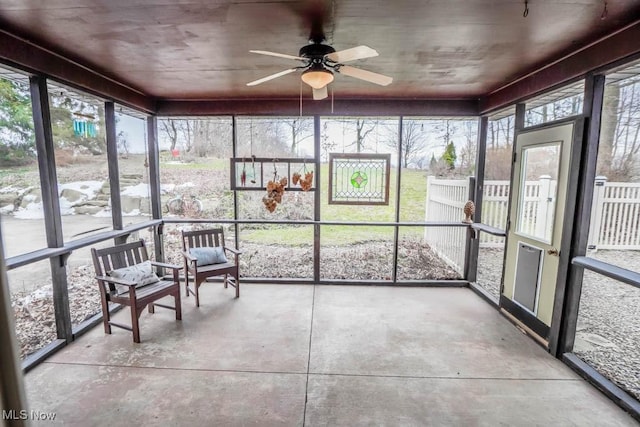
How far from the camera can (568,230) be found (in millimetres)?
2680

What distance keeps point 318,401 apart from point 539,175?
9.71 feet

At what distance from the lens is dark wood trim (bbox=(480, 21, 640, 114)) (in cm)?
218

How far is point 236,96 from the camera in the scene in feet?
13.4

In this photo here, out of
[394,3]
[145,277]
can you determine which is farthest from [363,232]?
[394,3]

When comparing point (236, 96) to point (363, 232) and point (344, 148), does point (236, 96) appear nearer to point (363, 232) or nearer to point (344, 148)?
point (344, 148)

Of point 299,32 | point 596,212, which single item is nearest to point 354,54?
point 299,32

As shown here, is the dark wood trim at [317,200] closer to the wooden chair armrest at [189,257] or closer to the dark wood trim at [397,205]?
the dark wood trim at [397,205]

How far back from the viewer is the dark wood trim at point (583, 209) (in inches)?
97.8

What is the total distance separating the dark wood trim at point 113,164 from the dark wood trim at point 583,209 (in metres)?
4.68

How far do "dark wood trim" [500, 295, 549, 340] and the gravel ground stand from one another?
0.84 feet

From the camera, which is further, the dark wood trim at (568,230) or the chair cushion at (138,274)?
the chair cushion at (138,274)

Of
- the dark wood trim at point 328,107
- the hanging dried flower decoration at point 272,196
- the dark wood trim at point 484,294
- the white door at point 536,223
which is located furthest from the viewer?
the dark wood trim at point 328,107

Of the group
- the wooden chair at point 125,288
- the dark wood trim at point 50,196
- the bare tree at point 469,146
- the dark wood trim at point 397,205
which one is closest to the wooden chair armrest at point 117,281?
the wooden chair at point 125,288

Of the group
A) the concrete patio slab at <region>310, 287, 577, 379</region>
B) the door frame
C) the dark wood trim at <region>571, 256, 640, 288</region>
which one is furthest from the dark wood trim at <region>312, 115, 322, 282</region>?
the dark wood trim at <region>571, 256, 640, 288</region>
